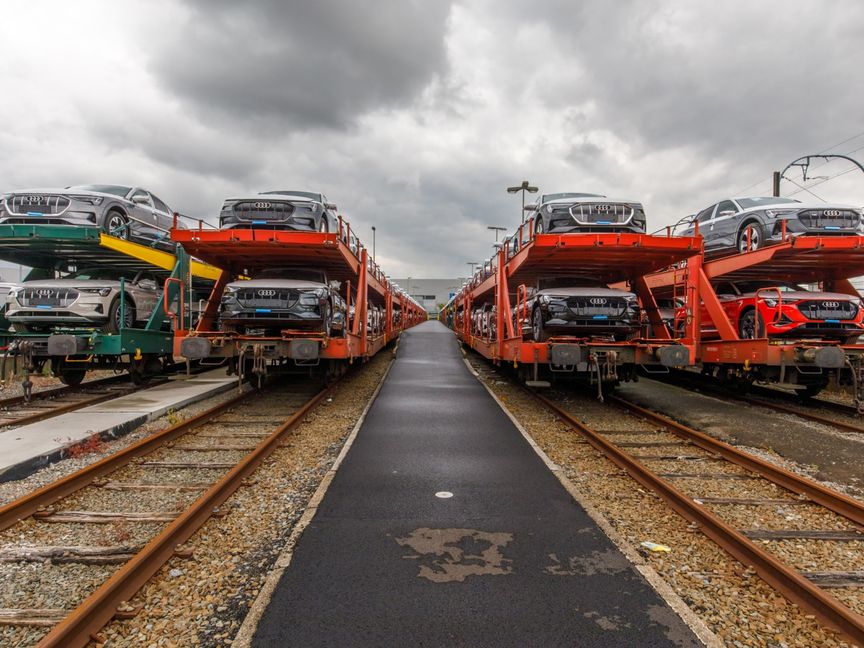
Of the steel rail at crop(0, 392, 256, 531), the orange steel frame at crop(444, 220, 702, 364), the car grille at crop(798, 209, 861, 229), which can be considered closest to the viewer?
the steel rail at crop(0, 392, 256, 531)

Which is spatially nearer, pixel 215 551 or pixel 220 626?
pixel 220 626

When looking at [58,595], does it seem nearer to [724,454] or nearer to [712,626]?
[712,626]

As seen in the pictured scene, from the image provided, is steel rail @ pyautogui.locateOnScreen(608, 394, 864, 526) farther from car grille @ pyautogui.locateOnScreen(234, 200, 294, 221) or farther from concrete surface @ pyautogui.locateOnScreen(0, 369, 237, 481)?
concrete surface @ pyautogui.locateOnScreen(0, 369, 237, 481)

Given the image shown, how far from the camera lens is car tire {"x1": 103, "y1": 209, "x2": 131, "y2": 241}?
967 cm

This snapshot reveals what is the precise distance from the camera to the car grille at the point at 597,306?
8117 millimetres

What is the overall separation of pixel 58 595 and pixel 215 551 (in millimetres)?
831

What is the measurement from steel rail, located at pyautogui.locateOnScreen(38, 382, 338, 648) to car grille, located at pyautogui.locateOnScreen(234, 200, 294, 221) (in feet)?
17.3

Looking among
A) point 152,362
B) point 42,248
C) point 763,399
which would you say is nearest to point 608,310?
point 763,399

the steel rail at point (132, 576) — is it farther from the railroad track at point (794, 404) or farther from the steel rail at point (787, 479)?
the railroad track at point (794, 404)

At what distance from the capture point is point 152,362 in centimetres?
1111

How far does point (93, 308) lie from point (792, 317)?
12357 mm


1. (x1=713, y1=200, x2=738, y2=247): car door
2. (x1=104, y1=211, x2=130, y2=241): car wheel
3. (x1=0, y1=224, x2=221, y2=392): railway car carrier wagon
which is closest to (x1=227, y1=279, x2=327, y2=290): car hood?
(x1=0, y1=224, x2=221, y2=392): railway car carrier wagon

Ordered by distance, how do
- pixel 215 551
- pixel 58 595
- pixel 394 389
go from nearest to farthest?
pixel 58 595 → pixel 215 551 → pixel 394 389

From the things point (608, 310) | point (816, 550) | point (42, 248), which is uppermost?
point (42, 248)
